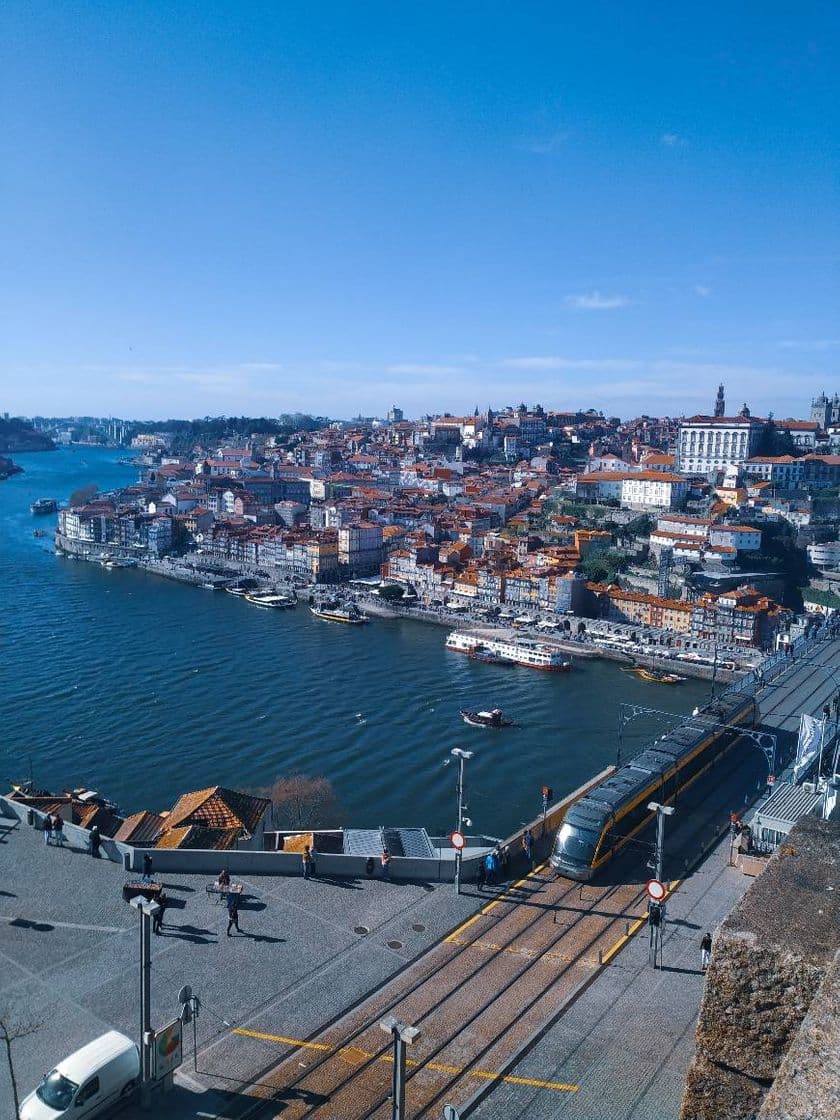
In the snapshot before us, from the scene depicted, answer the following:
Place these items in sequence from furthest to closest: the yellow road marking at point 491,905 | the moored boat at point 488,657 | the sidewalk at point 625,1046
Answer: the moored boat at point 488,657
the yellow road marking at point 491,905
the sidewalk at point 625,1046

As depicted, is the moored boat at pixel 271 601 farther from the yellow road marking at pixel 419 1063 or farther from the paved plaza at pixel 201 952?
the yellow road marking at pixel 419 1063

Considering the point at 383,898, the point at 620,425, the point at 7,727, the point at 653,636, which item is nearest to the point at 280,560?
the point at 653,636

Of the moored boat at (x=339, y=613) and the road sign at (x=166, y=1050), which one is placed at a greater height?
the road sign at (x=166, y=1050)

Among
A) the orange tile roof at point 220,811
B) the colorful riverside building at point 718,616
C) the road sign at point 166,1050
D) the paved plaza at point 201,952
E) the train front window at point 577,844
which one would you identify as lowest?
the colorful riverside building at point 718,616

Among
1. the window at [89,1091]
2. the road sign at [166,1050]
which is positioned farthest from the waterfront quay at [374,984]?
the window at [89,1091]

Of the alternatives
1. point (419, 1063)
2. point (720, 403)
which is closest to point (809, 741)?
point (419, 1063)

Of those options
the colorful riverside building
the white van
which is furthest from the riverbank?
the white van

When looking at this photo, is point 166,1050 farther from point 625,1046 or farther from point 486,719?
point 486,719

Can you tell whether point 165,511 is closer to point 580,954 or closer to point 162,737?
point 162,737
